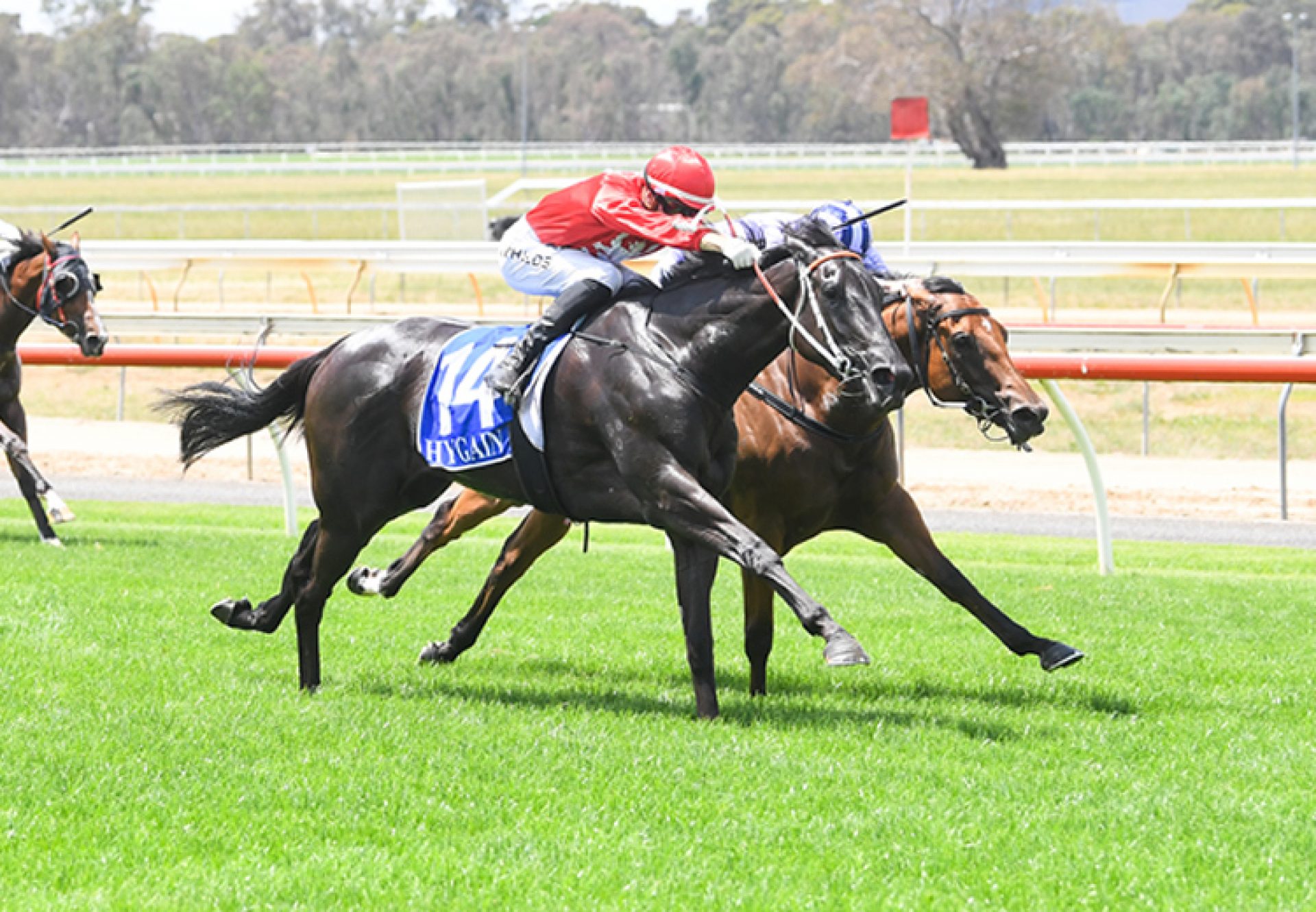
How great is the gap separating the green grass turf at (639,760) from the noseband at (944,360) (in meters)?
0.97

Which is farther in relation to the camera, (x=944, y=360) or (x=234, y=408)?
(x=234, y=408)

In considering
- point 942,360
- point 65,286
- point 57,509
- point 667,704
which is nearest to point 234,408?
point 667,704

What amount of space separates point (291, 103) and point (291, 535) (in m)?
100

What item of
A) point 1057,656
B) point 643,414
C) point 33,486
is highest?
point 643,414

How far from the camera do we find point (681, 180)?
6121 mm

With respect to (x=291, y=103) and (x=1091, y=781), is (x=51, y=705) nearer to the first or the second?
(x=1091, y=781)

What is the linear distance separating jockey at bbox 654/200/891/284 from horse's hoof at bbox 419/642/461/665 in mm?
1669

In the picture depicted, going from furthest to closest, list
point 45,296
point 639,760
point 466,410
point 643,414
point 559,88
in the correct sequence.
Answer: point 559,88
point 45,296
point 466,410
point 643,414
point 639,760

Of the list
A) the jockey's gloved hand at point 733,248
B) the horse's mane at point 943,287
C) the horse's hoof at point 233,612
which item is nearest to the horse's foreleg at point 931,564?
the horse's mane at point 943,287

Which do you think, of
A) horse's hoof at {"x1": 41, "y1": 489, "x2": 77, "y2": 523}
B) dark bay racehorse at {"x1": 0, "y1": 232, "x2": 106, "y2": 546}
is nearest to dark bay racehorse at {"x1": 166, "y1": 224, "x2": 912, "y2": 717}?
horse's hoof at {"x1": 41, "y1": 489, "x2": 77, "y2": 523}

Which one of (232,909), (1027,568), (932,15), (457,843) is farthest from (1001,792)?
(932,15)

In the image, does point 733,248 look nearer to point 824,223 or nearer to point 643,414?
point 824,223

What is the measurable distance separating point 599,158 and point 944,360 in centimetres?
5603

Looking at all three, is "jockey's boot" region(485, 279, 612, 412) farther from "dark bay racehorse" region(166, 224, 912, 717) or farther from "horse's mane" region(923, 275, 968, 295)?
"horse's mane" region(923, 275, 968, 295)
